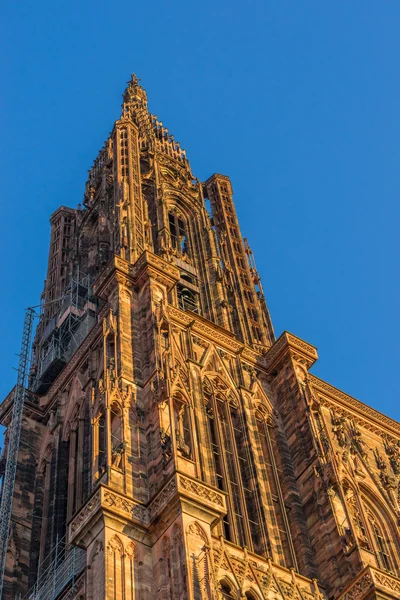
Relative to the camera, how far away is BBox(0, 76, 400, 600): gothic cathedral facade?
95.3 feet

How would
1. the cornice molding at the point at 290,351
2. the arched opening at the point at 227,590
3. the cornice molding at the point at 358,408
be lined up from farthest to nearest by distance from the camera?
1. the cornice molding at the point at 358,408
2. the cornice molding at the point at 290,351
3. the arched opening at the point at 227,590

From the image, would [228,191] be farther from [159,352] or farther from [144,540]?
[144,540]

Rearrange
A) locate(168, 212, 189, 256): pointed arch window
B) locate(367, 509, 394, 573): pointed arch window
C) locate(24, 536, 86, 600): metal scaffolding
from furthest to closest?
locate(168, 212, 189, 256): pointed arch window
locate(367, 509, 394, 573): pointed arch window
locate(24, 536, 86, 600): metal scaffolding

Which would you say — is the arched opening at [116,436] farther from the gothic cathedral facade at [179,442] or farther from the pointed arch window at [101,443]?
the pointed arch window at [101,443]

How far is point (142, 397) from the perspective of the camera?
34594 millimetres

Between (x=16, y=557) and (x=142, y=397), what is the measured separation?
7.02 metres

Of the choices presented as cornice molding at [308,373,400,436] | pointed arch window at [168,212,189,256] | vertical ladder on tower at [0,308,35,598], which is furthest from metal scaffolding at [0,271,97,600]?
cornice molding at [308,373,400,436]

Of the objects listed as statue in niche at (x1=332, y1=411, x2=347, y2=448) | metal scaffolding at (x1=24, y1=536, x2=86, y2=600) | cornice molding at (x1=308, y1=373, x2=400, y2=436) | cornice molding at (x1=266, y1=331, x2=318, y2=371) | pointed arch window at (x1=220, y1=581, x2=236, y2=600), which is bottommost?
pointed arch window at (x1=220, y1=581, x2=236, y2=600)

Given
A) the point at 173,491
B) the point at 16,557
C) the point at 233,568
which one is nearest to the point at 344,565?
the point at 233,568

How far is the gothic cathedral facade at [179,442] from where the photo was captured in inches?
1144

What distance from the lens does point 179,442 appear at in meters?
31.5

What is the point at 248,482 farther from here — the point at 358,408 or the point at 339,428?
the point at 358,408

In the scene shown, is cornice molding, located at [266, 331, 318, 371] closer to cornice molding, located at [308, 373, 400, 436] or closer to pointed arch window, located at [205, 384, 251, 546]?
cornice molding, located at [308, 373, 400, 436]

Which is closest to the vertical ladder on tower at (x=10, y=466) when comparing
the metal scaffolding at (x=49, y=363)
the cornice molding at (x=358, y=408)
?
the metal scaffolding at (x=49, y=363)
